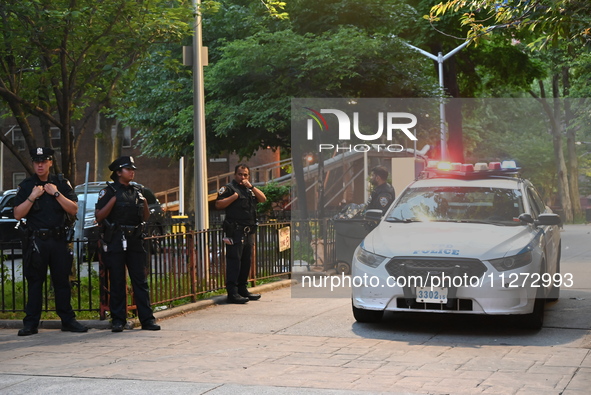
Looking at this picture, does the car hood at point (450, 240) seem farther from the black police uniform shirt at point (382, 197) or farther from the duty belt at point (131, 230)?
the black police uniform shirt at point (382, 197)

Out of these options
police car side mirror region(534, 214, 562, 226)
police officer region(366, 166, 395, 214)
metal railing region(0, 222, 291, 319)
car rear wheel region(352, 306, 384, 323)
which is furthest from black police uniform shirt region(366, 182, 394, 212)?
police car side mirror region(534, 214, 562, 226)

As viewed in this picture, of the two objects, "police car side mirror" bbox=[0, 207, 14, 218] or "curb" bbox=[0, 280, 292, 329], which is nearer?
"curb" bbox=[0, 280, 292, 329]

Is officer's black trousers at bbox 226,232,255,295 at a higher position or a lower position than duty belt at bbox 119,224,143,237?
lower

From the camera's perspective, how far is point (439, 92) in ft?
77.1

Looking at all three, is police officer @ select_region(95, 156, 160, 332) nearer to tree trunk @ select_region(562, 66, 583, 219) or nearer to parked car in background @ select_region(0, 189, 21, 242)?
parked car in background @ select_region(0, 189, 21, 242)

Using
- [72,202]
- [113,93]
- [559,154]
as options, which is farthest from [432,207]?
[559,154]

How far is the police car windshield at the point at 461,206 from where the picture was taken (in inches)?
396

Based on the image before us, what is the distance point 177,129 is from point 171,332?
48.9 feet

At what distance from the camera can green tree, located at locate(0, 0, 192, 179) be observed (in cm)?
1146

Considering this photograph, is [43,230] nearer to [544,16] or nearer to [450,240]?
[450,240]

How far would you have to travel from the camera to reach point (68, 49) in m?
12.2

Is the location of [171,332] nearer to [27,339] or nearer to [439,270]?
[27,339]

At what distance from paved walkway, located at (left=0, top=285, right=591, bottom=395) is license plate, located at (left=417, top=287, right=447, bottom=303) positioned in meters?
0.39

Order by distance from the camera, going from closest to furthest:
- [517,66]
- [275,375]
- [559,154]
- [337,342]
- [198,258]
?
1. [275,375]
2. [337,342]
3. [198,258]
4. [517,66]
5. [559,154]
